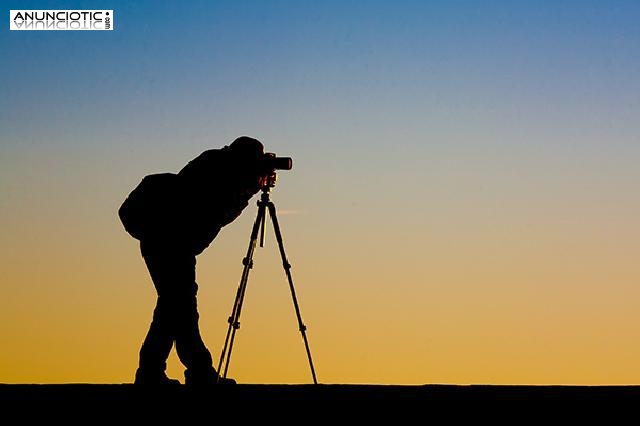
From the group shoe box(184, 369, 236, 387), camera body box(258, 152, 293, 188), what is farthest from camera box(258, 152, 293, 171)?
shoe box(184, 369, 236, 387)

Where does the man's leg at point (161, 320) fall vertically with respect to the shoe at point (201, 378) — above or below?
above

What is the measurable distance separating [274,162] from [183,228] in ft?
3.85

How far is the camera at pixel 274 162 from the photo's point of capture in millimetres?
10742

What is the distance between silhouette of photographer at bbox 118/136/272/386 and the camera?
10281mm

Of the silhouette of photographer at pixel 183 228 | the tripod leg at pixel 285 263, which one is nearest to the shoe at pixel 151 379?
the silhouette of photographer at pixel 183 228
